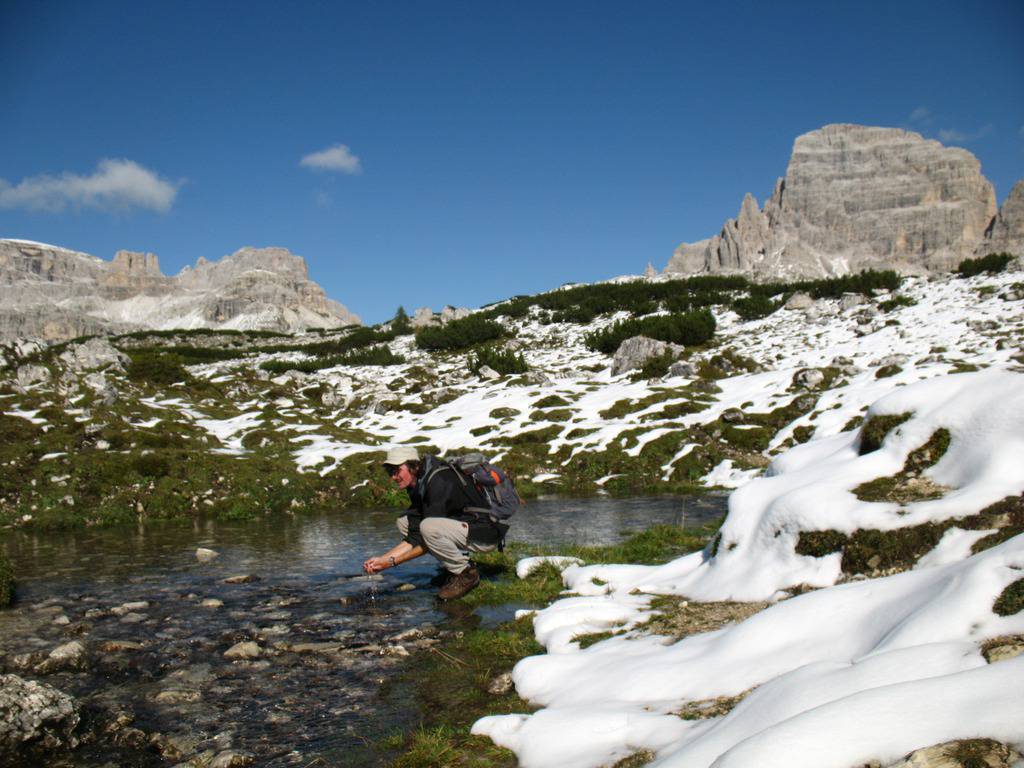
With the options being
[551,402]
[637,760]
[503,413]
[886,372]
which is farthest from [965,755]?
[551,402]

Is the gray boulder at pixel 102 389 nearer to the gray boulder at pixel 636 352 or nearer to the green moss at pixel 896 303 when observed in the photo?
the gray boulder at pixel 636 352

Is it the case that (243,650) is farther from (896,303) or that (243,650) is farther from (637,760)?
(896,303)

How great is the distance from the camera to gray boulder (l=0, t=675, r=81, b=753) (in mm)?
5391

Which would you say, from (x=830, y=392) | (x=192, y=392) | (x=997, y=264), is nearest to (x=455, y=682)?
(x=830, y=392)

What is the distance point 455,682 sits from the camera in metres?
6.70

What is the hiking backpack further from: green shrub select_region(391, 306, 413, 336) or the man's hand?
green shrub select_region(391, 306, 413, 336)

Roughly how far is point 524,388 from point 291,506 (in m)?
24.1

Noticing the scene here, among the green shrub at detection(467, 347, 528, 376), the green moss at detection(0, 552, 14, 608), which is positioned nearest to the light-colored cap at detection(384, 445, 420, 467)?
the green moss at detection(0, 552, 14, 608)

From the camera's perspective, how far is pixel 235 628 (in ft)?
28.8

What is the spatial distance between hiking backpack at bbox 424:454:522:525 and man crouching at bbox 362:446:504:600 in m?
0.05

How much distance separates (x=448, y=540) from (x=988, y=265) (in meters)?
68.5

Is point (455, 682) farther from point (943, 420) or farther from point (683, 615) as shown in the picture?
point (943, 420)

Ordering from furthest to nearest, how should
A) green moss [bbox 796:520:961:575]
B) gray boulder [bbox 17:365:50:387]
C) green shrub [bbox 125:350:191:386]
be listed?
green shrub [bbox 125:350:191:386] < gray boulder [bbox 17:365:50:387] < green moss [bbox 796:520:961:575]

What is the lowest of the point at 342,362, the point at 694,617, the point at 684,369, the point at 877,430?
the point at 694,617
